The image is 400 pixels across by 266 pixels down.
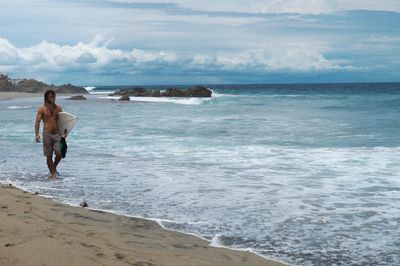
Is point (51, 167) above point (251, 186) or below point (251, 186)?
above

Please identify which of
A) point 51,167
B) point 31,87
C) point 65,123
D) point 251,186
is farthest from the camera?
point 31,87

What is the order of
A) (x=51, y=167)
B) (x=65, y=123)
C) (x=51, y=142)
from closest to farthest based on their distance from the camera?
(x=51, y=167) < (x=51, y=142) < (x=65, y=123)

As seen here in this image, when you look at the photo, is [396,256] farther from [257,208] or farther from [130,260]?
[130,260]

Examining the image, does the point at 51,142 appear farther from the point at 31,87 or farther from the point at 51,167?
the point at 31,87

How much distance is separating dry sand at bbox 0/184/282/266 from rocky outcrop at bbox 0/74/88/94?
8318 centimetres

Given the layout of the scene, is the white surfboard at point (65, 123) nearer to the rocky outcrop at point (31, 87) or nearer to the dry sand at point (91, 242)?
the dry sand at point (91, 242)

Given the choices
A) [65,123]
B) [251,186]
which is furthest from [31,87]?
[251,186]

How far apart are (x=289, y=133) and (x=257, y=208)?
1172cm

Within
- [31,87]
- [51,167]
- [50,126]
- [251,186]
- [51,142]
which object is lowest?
[251,186]

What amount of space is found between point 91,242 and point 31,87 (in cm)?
9106

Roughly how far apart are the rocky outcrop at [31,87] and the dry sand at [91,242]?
273 ft

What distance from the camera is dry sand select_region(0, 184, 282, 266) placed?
4371 mm

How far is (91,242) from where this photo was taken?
5.01 m

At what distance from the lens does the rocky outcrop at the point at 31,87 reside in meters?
88.7
